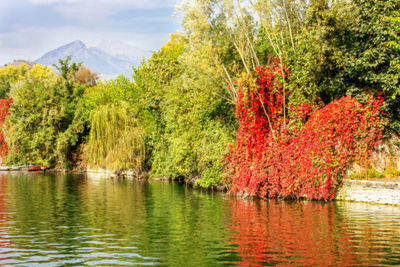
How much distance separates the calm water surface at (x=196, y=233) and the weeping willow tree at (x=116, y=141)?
1614cm

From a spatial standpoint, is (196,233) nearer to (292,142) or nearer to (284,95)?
(292,142)

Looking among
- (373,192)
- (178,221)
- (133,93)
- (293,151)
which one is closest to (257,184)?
(293,151)

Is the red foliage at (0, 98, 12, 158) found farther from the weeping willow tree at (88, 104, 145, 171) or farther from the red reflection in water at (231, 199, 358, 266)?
the red reflection in water at (231, 199, 358, 266)

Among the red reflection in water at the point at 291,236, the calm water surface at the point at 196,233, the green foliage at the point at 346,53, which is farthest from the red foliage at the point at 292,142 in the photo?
the red reflection in water at the point at 291,236

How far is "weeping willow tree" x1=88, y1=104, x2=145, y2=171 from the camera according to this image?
132 feet

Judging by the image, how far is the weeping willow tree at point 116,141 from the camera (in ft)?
132

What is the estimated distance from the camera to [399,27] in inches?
965

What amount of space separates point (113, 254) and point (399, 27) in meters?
21.1

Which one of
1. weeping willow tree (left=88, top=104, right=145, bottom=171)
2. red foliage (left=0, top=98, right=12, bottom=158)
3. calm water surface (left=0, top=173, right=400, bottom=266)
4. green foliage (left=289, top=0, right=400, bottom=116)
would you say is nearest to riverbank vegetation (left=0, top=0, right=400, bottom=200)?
green foliage (left=289, top=0, right=400, bottom=116)

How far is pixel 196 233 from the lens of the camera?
14820 millimetres

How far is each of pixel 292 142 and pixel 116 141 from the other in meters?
20.4

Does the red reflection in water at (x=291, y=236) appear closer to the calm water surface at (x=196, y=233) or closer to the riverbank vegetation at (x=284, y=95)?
the calm water surface at (x=196, y=233)

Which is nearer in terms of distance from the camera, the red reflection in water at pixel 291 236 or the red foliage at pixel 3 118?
the red reflection in water at pixel 291 236

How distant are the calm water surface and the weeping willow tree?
16138 millimetres
